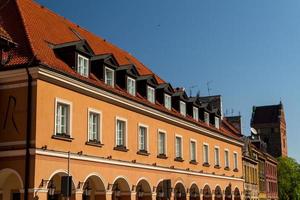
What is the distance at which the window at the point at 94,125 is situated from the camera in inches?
1069

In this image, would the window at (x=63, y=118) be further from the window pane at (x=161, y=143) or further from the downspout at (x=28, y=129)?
the window pane at (x=161, y=143)

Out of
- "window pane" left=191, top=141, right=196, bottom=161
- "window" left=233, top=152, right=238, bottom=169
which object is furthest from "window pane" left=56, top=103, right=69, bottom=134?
"window" left=233, top=152, right=238, bottom=169

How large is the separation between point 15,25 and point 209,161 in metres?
22.1

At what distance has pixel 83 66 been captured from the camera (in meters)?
27.4

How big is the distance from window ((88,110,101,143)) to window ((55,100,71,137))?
1.93 metres

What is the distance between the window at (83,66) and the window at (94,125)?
6.90 ft

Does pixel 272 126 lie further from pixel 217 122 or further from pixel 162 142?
pixel 162 142

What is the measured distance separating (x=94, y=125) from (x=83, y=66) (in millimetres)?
3204

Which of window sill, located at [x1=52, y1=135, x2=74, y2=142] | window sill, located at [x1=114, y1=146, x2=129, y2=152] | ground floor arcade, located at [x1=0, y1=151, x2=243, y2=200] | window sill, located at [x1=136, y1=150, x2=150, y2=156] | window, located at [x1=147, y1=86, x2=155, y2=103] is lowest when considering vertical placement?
ground floor arcade, located at [x1=0, y1=151, x2=243, y2=200]

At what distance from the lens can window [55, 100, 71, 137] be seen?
24672 mm

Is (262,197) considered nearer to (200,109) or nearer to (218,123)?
(218,123)

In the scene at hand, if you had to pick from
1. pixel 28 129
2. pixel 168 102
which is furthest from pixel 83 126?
pixel 168 102

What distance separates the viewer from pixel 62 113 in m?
25.2

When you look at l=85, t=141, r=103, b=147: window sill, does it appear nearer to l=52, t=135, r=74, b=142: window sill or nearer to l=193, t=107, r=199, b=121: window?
l=52, t=135, r=74, b=142: window sill
